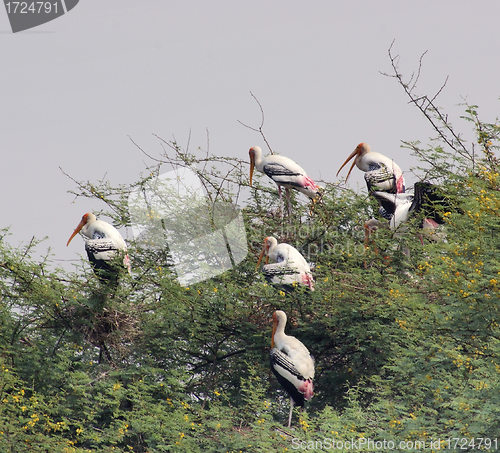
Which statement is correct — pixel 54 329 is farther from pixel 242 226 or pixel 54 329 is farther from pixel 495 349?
pixel 495 349

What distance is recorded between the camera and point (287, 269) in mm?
8367

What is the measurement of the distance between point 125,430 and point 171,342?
1433 mm

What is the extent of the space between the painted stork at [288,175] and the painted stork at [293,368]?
2.70 meters

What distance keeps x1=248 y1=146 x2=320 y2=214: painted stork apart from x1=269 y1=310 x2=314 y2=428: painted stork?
270 cm

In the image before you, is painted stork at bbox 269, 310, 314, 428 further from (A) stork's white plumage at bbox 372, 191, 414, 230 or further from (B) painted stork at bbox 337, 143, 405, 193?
(B) painted stork at bbox 337, 143, 405, 193

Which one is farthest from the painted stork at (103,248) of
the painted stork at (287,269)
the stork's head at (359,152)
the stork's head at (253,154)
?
the stork's head at (359,152)

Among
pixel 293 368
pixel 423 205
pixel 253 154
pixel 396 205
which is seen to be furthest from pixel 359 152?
pixel 293 368

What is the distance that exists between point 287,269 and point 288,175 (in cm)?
203

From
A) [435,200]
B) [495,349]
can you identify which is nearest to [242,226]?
[435,200]

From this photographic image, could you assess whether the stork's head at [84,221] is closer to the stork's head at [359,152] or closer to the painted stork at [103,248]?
the painted stork at [103,248]

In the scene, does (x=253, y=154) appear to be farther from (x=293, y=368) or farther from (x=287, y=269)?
(x=293, y=368)

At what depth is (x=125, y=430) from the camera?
293 inches

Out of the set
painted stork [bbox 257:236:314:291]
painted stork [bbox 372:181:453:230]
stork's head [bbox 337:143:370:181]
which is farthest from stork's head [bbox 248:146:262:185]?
painted stork [bbox 257:236:314:291]

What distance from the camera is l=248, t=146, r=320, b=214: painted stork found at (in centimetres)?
998
